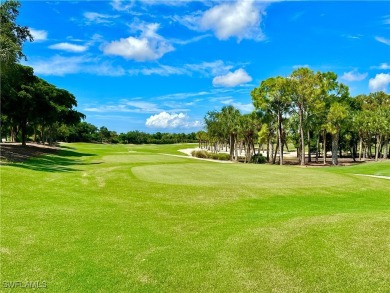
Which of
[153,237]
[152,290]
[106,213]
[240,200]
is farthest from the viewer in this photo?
[240,200]

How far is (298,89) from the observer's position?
5503 centimetres

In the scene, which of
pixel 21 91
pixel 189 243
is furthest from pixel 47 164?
pixel 189 243

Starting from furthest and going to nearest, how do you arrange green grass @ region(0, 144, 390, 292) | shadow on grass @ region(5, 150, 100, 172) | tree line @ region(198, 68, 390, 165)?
tree line @ region(198, 68, 390, 165)
shadow on grass @ region(5, 150, 100, 172)
green grass @ region(0, 144, 390, 292)

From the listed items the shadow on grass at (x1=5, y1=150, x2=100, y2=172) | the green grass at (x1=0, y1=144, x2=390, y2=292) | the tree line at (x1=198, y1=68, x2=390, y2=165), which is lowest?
the green grass at (x1=0, y1=144, x2=390, y2=292)

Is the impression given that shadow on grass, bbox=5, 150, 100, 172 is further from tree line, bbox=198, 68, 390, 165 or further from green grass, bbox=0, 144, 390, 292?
tree line, bbox=198, 68, 390, 165

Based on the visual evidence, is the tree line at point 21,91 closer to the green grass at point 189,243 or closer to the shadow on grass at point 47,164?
the shadow on grass at point 47,164

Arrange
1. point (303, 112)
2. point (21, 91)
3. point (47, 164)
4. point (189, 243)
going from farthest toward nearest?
point (303, 112) → point (21, 91) → point (47, 164) → point (189, 243)

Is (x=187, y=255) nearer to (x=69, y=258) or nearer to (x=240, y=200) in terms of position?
(x=69, y=258)

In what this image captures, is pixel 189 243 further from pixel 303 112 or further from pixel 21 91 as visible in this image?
pixel 303 112

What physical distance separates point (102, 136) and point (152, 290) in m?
196

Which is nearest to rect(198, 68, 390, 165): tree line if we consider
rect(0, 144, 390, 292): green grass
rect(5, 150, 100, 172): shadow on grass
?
rect(5, 150, 100, 172): shadow on grass

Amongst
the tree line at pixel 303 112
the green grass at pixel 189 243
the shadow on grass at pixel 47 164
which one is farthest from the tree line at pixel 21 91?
the tree line at pixel 303 112

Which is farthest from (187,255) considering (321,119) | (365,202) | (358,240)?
(321,119)

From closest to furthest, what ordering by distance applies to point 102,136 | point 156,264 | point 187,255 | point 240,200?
point 156,264, point 187,255, point 240,200, point 102,136
